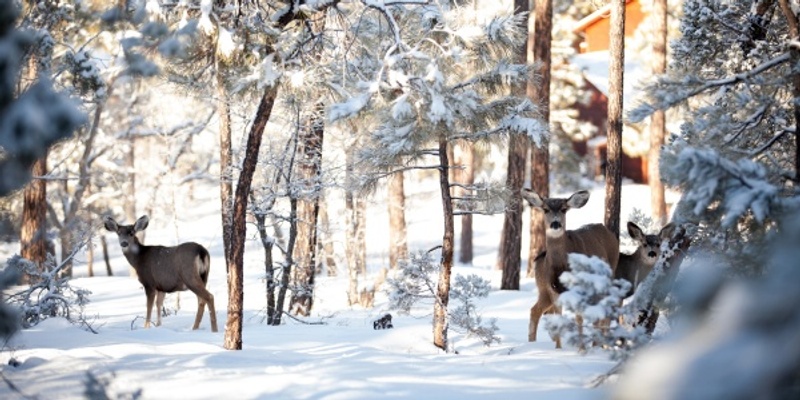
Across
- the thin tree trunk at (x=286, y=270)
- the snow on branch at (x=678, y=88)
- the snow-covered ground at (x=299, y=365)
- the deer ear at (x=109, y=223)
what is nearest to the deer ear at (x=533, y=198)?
the snow-covered ground at (x=299, y=365)

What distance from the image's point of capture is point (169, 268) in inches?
598

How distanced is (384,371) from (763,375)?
4.91 m

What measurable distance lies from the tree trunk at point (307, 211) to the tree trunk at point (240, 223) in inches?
206

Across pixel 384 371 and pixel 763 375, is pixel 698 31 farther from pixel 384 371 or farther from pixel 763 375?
pixel 763 375

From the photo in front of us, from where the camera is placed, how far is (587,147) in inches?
1693

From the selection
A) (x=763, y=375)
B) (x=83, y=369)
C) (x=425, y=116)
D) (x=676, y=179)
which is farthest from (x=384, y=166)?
(x=763, y=375)

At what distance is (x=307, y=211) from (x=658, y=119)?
420 inches

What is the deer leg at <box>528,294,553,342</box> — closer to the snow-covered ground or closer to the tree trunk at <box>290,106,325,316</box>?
the snow-covered ground

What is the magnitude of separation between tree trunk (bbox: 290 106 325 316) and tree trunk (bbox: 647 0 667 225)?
29.6 feet

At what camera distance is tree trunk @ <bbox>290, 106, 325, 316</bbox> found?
15.8m

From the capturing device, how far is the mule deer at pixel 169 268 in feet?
48.7

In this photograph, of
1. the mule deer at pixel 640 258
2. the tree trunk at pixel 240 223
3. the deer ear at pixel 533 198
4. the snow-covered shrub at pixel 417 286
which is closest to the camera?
the tree trunk at pixel 240 223

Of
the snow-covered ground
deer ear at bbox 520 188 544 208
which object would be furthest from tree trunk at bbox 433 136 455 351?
deer ear at bbox 520 188 544 208

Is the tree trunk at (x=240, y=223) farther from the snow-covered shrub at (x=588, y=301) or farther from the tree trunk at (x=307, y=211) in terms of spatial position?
the tree trunk at (x=307, y=211)
